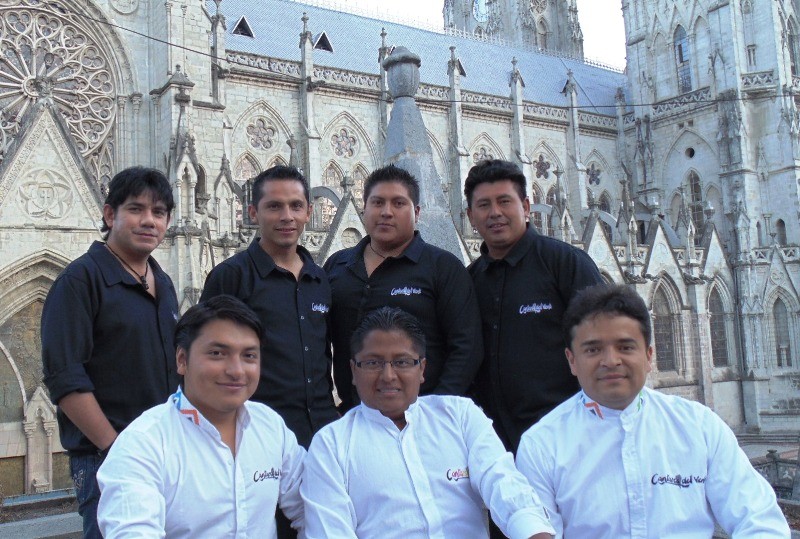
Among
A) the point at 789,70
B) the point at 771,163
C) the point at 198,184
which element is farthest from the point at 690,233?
the point at 198,184

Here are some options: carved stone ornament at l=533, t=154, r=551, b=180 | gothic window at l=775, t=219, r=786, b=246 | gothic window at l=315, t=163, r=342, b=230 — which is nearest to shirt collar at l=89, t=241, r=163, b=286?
gothic window at l=315, t=163, r=342, b=230

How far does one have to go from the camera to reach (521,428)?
3938mm

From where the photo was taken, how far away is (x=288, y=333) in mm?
3854

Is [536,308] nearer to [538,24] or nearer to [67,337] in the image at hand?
[67,337]

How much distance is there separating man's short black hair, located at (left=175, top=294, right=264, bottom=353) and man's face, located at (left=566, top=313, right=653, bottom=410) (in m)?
1.40

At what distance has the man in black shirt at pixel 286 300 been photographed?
3812mm

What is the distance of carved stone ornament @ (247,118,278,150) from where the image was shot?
26672mm

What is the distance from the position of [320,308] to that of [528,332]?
1.13 meters

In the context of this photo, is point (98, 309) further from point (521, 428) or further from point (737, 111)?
point (737, 111)

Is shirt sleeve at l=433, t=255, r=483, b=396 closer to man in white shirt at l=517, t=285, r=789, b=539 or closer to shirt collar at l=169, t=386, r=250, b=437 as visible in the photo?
man in white shirt at l=517, t=285, r=789, b=539

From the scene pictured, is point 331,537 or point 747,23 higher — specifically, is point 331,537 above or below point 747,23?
below

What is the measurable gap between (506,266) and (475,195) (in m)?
0.44

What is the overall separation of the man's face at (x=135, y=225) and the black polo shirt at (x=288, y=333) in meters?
0.38

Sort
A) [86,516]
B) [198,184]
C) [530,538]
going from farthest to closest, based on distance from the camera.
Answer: [198,184] → [86,516] → [530,538]
